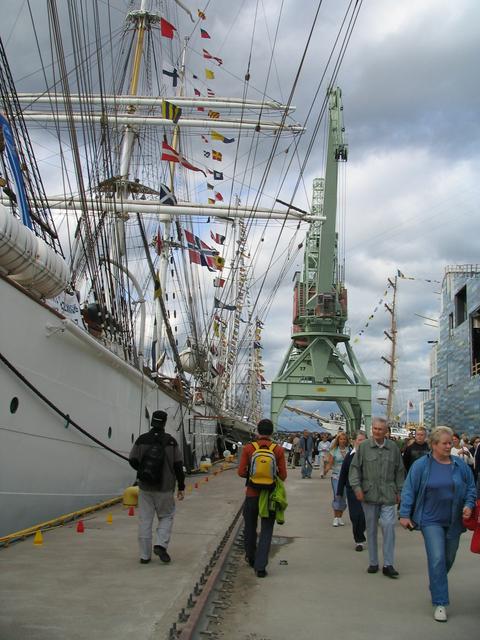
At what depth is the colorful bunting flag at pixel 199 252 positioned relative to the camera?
2559cm

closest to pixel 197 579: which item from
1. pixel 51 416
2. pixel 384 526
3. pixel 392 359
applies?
pixel 384 526

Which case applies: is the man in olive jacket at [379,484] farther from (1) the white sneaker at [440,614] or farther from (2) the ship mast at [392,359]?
(2) the ship mast at [392,359]

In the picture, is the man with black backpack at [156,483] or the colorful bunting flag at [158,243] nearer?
the man with black backpack at [156,483]

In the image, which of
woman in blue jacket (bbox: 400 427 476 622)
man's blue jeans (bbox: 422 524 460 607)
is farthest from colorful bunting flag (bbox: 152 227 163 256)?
man's blue jeans (bbox: 422 524 460 607)

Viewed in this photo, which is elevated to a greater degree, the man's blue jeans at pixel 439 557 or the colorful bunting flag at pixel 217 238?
the colorful bunting flag at pixel 217 238

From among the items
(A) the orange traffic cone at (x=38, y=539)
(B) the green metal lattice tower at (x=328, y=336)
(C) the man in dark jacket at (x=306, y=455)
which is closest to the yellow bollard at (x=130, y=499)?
(A) the orange traffic cone at (x=38, y=539)

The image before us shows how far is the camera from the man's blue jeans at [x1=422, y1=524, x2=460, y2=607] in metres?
4.38

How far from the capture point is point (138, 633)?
374 centimetres

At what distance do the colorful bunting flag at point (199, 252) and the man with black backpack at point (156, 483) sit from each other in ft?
65.1

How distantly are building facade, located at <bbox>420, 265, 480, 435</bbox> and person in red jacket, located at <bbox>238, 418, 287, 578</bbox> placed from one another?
27.6 meters

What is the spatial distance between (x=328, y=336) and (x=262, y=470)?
26.8 meters

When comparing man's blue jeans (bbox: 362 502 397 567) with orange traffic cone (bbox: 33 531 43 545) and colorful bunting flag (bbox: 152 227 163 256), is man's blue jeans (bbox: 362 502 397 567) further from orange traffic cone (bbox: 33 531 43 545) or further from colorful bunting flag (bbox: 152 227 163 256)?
colorful bunting flag (bbox: 152 227 163 256)

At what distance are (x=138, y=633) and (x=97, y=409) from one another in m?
6.54

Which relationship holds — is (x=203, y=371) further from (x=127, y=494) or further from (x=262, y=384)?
(x=262, y=384)
